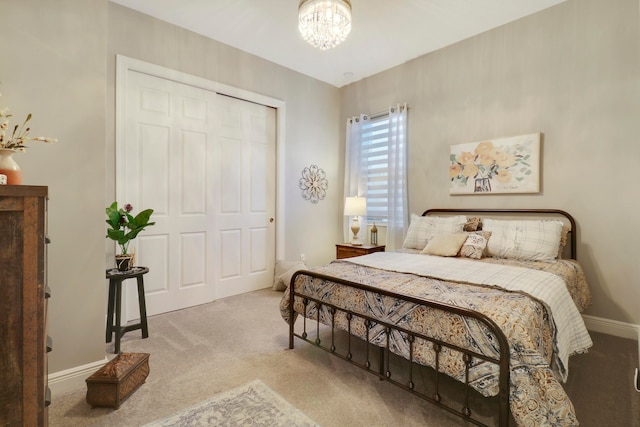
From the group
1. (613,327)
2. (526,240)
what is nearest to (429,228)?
(526,240)

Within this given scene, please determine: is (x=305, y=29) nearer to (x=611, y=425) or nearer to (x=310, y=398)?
(x=310, y=398)

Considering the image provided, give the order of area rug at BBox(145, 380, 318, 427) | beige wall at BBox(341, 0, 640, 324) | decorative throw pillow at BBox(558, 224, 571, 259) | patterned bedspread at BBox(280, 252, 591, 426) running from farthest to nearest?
decorative throw pillow at BBox(558, 224, 571, 259), beige wall at BBox(341, 0, 640, 324), area rug at BBox(145, 380, 318, 427), patterned bedspread at BBox(280, 252, 591, 426)

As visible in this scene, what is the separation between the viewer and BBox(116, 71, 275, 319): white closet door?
10.1ft

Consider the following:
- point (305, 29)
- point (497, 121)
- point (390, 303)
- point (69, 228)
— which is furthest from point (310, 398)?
point (497, 121)

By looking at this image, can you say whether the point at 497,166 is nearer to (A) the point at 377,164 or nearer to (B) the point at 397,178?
(B) the point at 397,178

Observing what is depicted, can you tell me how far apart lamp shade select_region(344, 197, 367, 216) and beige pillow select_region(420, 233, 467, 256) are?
120 cm

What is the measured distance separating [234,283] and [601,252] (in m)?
3.67

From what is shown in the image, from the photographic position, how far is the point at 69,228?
1.89 meters

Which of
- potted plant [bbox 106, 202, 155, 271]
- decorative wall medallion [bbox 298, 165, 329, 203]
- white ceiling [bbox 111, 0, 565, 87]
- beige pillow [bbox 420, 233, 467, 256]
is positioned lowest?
beige pillow [bbox 420, 233, 467, 256]

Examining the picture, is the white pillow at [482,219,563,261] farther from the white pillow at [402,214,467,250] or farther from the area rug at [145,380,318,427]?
the area rug at [145,380,318,427]

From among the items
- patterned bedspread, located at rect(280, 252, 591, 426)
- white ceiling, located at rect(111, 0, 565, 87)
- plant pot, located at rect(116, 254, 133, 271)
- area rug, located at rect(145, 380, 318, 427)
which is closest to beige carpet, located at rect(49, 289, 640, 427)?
area rug, located at rect(145, 380, 318, 427)

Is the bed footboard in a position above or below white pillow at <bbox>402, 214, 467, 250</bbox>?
below

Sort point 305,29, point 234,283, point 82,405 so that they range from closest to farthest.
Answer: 1. point 82,405
2. point 305,29
3. point 234,283

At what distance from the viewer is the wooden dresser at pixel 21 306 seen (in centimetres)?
98
